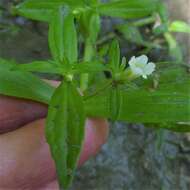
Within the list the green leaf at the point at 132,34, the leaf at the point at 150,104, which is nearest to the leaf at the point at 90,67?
the leaf at the point at 150,104

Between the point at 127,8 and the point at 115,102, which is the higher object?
the point at 127,8

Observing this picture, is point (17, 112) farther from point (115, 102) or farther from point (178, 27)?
point (178, 27)

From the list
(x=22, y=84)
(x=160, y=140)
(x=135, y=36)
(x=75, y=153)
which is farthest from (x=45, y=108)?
(x=135, y=36)

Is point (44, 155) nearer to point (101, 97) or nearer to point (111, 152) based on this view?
point (101, 97)

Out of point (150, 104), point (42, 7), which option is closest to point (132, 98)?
point (150, 104)

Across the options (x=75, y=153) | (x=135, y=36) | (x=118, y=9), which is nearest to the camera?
(x=75, y=153)

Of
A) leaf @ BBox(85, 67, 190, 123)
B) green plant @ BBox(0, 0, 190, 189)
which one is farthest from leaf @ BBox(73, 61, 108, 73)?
leaf @ BBox(85, 67, 190, 123)
